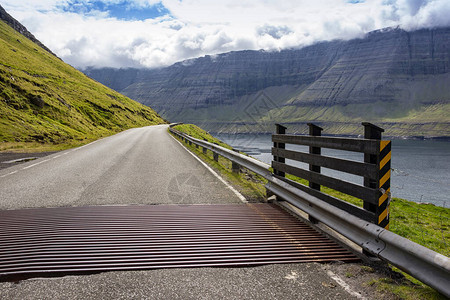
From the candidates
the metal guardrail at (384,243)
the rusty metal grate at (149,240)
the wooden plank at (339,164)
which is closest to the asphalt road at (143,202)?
the rusty metal grate at (149,240)

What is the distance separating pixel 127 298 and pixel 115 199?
4.41 metres

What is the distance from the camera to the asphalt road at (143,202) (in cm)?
303

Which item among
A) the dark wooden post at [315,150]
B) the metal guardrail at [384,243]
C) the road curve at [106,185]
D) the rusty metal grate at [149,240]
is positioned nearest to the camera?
the metal guardrail at [384,243]

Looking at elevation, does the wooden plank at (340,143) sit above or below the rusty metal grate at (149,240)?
above

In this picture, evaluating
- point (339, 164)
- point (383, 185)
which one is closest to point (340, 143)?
point (339, 164)

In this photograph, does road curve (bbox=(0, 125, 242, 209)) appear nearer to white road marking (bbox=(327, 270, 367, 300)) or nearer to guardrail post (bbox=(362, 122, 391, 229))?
guardrail post (bbox=(362, 122, 391, 229))

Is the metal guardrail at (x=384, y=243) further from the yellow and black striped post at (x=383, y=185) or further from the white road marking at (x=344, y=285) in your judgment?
the white road marking at (x=344, y=285)

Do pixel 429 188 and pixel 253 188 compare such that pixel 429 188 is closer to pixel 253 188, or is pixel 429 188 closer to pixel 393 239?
pixel 253 188

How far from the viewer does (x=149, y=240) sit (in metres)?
4.42

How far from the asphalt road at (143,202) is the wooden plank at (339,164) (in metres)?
1.15

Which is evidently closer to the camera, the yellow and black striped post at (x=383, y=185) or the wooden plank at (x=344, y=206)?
the yellow and black striped post at (x=383, y=185)

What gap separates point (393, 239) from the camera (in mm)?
3363

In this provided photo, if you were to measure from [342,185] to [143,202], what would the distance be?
403cm

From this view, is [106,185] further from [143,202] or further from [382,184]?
[382,184]
